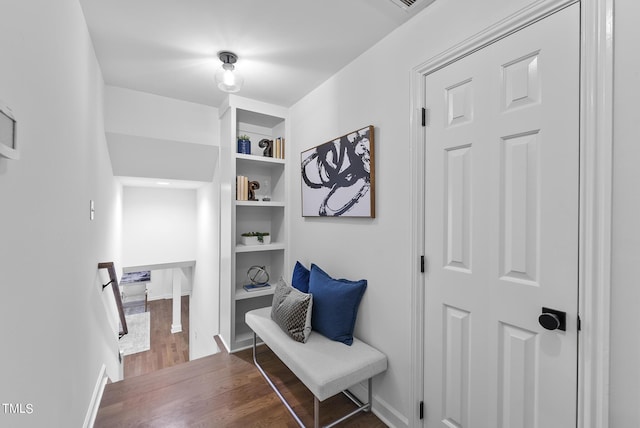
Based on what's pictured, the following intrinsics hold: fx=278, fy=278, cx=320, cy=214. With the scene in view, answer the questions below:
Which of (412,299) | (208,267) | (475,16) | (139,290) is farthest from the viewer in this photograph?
(139,290)

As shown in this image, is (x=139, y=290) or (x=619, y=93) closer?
(x=619, y=93)

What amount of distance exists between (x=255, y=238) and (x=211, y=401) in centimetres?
151

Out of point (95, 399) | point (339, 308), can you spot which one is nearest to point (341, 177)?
point (339, 308)

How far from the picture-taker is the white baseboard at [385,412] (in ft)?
5.63

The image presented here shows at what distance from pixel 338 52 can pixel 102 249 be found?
2.49m

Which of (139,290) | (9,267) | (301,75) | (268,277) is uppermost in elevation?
(301,75)

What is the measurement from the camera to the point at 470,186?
54.4 inches

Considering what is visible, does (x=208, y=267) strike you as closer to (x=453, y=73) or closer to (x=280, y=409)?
(x=280, y=409)

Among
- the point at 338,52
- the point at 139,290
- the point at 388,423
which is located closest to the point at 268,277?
the point at 388,423

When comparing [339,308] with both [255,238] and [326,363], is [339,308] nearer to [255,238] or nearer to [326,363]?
[326,363]

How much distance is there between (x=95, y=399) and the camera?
188cm

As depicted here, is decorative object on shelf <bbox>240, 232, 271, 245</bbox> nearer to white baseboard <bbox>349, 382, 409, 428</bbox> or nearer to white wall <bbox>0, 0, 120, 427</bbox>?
white wall <bbox>0, 0, 120, 427</bbox>

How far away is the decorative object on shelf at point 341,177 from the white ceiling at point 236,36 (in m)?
0.61

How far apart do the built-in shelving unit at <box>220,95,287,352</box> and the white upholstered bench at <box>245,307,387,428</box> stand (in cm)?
91
